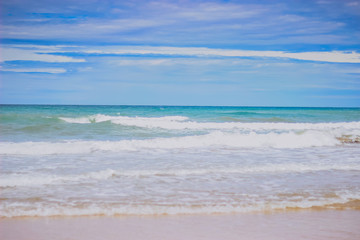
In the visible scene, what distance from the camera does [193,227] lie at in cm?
459

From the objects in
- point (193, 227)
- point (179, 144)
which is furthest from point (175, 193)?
point (179, 144)

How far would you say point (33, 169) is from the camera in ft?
26.1

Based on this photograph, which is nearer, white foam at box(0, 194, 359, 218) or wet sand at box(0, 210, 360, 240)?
wet sand at box(0, 210, 360, 240)

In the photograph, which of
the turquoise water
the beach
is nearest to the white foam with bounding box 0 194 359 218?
the beach

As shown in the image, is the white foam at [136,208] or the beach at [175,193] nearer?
the beach at [175,193]

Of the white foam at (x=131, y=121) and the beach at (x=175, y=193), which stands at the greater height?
the white foam at (x=131, y=121)

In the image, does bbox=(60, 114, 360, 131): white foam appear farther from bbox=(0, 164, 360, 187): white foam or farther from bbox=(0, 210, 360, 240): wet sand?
bbox=(0, 210, 360, 240): wet sand

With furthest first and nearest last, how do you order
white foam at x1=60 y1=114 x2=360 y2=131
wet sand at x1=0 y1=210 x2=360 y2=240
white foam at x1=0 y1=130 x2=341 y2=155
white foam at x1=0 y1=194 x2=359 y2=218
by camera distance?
white foam at x1=60 y1=114 x2=360 y2=131, white foam at x1=0 y1=130 x2=341 y2=155, white foam at x1=0 y1=194 x2=359 y2=218, wet sand at x1=0 y1=210 x2=360 y2=240

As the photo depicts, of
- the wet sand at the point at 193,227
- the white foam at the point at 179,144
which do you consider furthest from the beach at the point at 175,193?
the white foam at the point at 179,144

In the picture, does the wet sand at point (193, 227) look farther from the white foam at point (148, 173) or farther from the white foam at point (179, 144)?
the white foam at point (179, 144)

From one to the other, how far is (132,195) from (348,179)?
4.76m

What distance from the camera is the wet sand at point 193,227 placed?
4285 millimetres

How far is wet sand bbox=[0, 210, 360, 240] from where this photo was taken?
429 centimetres

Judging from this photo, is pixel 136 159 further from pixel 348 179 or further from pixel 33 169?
pixel 348 179
